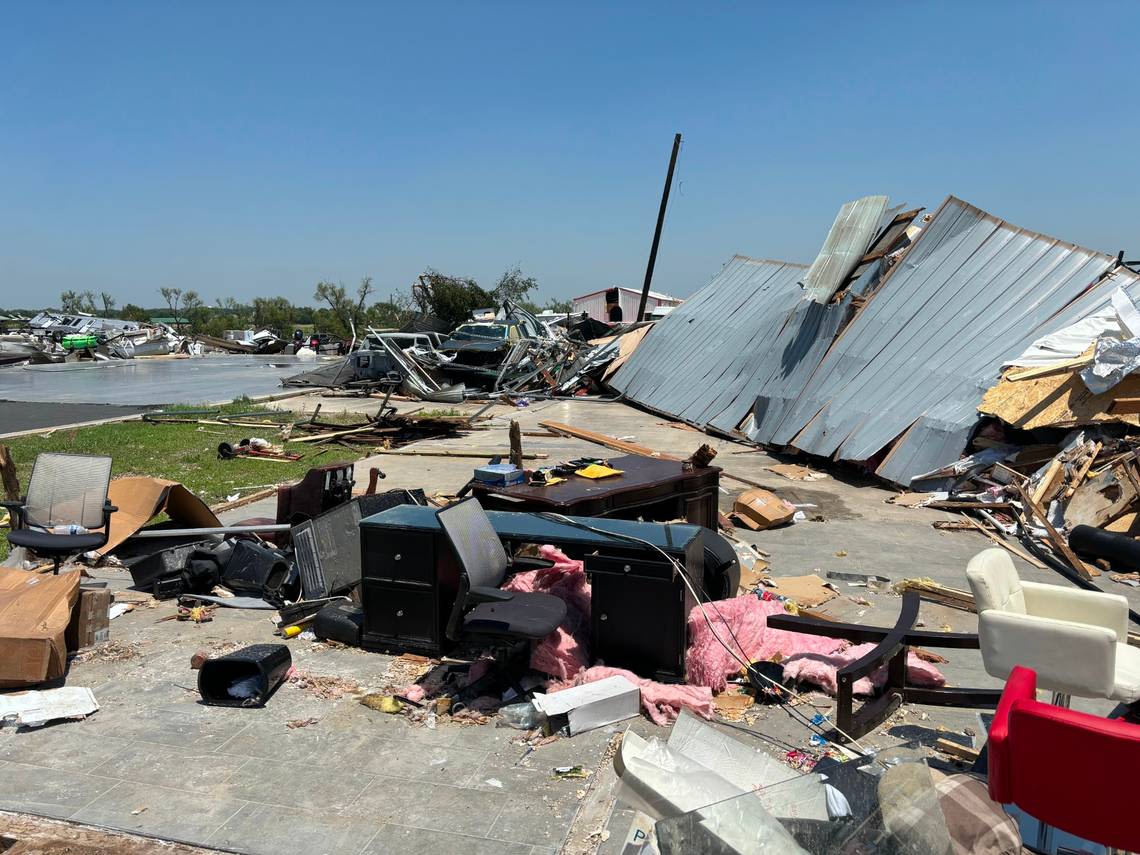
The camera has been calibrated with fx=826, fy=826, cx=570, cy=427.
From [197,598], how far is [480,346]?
61.8 feet

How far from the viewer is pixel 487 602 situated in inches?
181

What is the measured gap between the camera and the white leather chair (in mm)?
3469

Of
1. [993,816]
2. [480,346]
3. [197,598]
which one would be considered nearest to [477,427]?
[480,346]

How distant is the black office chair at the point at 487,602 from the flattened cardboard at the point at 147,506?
380cm

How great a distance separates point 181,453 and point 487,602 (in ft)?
36.6

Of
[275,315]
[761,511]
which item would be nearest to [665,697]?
[761,511]

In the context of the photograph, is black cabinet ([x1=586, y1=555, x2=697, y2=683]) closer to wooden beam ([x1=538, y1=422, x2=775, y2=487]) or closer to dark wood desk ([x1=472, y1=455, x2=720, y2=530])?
dark wood desk ([x1=472, y1=455, x2=720, y2=530])

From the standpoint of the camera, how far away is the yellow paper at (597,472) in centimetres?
699

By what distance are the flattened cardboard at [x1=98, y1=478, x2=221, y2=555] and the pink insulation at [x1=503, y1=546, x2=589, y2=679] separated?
3440 mm

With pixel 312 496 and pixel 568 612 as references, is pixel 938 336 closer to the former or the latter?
pixel 568 612

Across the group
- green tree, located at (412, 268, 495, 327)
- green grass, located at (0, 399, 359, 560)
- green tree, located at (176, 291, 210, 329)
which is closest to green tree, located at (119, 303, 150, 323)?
green tree, located at (176, 291, 210, 329)

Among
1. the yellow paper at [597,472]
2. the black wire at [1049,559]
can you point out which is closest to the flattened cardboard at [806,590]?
the yellow paper at [597,472]

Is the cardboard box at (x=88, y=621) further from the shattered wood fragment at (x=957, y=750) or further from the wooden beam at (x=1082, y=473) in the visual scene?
the wooden beam at (x=1082, y=473)

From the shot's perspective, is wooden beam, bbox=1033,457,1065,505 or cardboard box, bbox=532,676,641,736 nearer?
cardboard box, bbox=532,676,641,736
